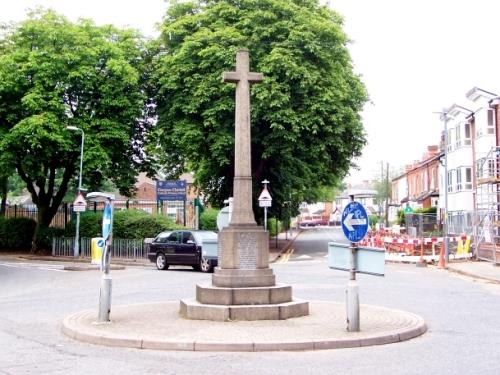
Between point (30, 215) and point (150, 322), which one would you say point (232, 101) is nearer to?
point (30, 215)

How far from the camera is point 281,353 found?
27.7ft

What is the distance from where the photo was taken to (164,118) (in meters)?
33.1

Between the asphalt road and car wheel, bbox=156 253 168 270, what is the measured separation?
12.9 ft

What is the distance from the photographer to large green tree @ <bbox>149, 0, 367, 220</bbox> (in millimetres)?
30219

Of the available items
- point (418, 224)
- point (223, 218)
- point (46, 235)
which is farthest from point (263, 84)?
point (418, 224)

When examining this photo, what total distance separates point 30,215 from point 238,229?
30.7m

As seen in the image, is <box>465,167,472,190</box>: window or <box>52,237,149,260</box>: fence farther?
<box>465,167,472,190</box>: window

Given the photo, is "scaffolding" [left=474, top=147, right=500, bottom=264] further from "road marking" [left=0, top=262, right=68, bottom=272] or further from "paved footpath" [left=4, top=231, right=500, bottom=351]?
"road marking" [left=0, top=262, right=68, bottom=272]

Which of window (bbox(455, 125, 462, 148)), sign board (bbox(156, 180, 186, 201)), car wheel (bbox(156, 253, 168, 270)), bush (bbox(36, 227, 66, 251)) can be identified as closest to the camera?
car wheel (bbox(156, 253, 168, 270))

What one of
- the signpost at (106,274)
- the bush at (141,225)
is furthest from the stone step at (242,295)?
the bush at (141,225)

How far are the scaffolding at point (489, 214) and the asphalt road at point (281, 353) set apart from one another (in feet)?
24.6

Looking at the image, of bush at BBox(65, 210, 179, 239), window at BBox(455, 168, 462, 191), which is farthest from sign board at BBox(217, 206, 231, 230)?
window at BBox(455, 168, 462, 191)

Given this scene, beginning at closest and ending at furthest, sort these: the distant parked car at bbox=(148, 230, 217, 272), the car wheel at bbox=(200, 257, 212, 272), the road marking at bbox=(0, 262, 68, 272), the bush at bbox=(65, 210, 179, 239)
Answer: the car wheel at bbox=(200, 257, 212, 272) < the distant parked car at bbox=(148, 230, 217, 272) < the road marking at bbox=(0, 262, 68, 272) < the bush at bbox=(65, 210, 179, 239)

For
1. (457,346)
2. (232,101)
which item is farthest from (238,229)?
(232,101)
